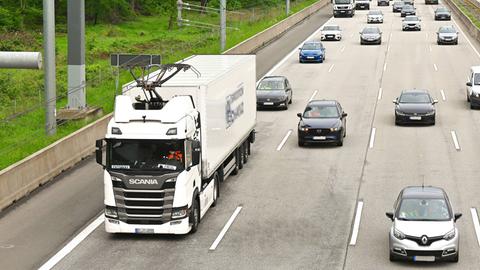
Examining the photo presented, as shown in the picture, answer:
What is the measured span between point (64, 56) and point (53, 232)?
44.1 metres

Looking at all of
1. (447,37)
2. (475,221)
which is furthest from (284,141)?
(447,37)

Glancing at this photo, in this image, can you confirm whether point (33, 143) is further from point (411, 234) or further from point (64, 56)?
point (64, 56)

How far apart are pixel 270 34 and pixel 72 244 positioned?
5166cm

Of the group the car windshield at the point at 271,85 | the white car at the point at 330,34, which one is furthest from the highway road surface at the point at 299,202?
the white car at the point at 330,34

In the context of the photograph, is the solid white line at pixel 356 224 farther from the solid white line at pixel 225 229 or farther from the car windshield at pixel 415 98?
the car windshield at pixel 415 98

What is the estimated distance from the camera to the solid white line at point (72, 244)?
72.3 feet

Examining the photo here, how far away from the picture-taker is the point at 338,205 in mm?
27469

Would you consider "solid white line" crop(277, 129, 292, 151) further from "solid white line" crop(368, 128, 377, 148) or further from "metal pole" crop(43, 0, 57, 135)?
"metal pole" crop(43, 0, 57, 135)

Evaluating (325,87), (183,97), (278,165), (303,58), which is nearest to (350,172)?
(278,165)

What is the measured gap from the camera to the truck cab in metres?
92.9

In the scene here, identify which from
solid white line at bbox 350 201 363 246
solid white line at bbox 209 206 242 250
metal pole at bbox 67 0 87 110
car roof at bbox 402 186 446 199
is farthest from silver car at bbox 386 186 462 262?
metal pole at bbox 67 0 87 110

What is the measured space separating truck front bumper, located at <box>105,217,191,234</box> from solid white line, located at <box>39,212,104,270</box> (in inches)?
40.4

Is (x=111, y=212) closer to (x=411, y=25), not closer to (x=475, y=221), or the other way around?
(x=475, y=221)

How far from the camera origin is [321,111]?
37562 millimetres
